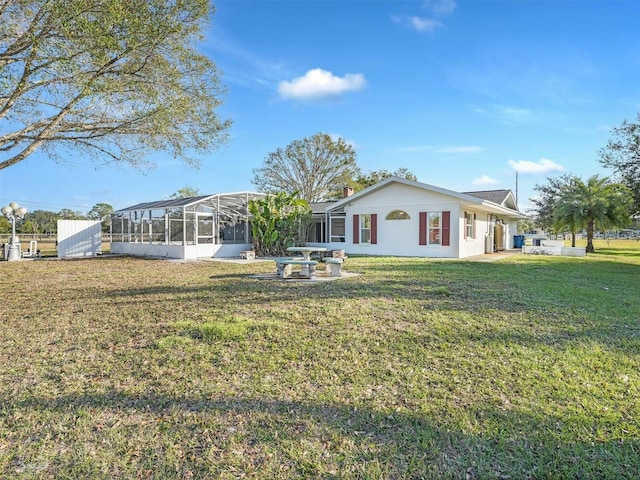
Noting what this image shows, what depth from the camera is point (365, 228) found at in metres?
19.0

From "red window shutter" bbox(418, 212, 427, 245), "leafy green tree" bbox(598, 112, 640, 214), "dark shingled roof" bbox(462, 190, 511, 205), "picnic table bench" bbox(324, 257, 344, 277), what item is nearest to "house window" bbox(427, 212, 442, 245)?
"red window shutter" bbox(418, 212, 427, 245)

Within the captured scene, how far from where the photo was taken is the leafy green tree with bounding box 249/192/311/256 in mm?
17500

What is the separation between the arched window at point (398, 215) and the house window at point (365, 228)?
120cm

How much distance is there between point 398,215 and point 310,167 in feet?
63.2

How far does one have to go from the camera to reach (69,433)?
2.78 m

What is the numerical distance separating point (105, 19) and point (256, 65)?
6.93 meters

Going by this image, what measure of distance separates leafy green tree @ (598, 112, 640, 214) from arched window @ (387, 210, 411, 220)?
9525mm

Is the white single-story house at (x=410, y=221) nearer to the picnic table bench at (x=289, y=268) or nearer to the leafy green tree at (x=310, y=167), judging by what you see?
the picnic table bench at (x=289, y=268)

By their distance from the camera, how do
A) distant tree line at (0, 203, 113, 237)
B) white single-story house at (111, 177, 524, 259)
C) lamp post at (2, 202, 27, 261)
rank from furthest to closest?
distant tree line at (0, 203, 113, 237)
lamp post at (2, 202, 27, 261)
white single-story house at (111, 177, 524, 259)

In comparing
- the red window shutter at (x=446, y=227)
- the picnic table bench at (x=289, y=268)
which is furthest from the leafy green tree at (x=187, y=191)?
the picnic table bench at (x=289, y=268)

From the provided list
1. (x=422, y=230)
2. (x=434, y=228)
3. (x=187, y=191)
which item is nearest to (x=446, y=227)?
(x=434, y=228)

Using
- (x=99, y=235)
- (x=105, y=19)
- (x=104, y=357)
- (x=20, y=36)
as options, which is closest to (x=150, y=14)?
(x=105, y=19)

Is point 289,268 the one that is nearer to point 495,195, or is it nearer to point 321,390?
point 321,390

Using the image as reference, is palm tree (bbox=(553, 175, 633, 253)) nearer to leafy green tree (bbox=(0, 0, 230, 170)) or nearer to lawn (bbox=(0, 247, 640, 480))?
lawn (bbox=(0, 247, 640, 480))
